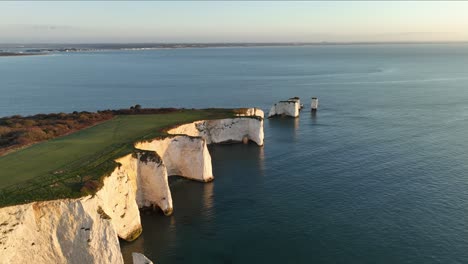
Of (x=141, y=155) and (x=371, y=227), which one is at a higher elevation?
(x=141, y=155)

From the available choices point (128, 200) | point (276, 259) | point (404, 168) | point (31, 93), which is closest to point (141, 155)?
point (128, 200)

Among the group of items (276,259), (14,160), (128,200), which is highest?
(14,160)

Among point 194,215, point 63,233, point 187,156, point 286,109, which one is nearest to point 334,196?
point 194,215

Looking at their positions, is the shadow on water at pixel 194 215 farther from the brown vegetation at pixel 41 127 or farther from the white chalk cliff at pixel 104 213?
the brown vegetation at pixel 41 127

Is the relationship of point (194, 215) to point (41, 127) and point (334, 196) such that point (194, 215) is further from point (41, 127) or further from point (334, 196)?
point (41, 127)

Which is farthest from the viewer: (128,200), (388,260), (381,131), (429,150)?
(381,131)

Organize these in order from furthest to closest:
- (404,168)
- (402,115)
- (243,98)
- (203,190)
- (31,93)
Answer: (31,93) < (243,98) < (402,115) < (404,168) < (203,190)

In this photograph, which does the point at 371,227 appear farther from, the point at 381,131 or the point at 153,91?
the point at 153,91
